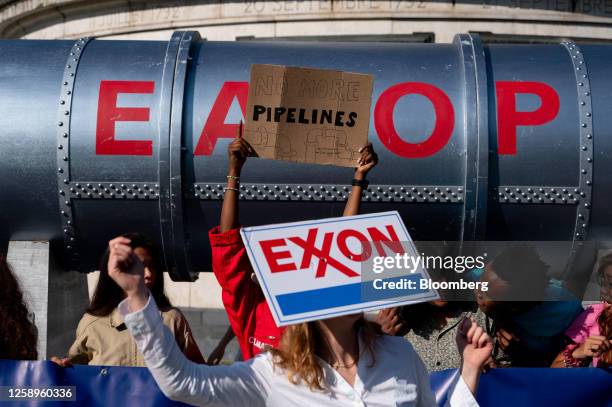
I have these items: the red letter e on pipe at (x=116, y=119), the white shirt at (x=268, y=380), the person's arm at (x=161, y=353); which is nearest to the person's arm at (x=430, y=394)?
the white shirt at (x=268, y=380)

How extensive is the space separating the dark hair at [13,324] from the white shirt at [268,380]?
1.04m

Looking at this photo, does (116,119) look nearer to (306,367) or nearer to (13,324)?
(13,324)

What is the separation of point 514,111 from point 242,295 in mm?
2122

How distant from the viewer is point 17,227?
174 inches

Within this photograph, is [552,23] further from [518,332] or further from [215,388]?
[215,388]

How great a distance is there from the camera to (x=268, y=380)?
7.10ft

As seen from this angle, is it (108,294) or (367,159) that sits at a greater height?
(367,159)

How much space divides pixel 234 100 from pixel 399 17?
5.42m

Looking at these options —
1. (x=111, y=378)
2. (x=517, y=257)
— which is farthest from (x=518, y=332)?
(x=111, y=378)

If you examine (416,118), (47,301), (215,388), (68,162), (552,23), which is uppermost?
(552,23)

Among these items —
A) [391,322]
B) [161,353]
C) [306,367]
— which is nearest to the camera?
[161,353]

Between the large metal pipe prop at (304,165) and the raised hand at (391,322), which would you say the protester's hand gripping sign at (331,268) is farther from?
the large metal pipe prop at (304,165)

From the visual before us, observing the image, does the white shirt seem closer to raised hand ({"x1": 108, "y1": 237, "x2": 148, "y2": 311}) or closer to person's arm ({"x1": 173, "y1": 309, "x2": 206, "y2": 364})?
raised hand ({"x1": 108, "y1": 237, "x2": 148, "y2": 311})
